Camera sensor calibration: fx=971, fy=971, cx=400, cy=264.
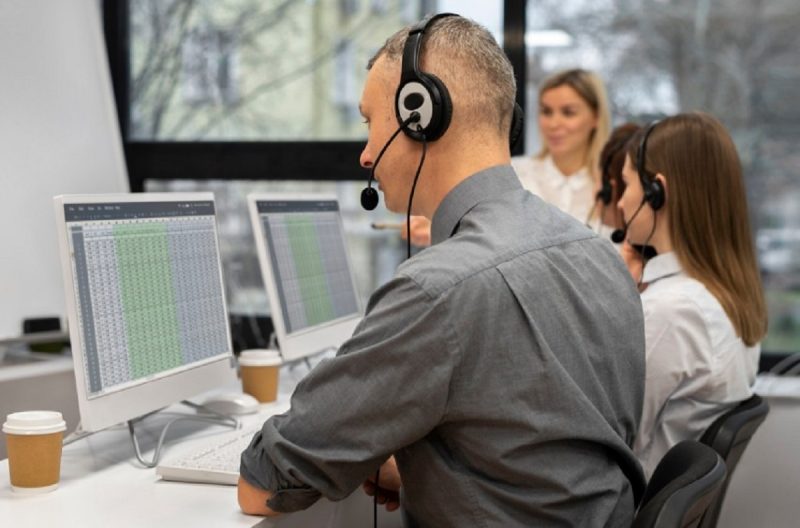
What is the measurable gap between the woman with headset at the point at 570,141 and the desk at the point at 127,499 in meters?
1.47

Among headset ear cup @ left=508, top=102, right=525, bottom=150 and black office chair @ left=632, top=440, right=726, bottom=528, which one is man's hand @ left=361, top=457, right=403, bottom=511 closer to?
black office chair @ left=632, top=440, right=726, bottom=528

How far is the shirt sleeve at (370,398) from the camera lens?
3.74ft

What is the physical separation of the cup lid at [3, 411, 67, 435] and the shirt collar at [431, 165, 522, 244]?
0.66m

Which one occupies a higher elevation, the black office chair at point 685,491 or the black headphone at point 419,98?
the black headphone at point 419,98

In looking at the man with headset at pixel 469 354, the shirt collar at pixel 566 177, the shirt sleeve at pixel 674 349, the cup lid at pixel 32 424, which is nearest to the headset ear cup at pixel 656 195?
the shirt sleeve at pixel 674 349

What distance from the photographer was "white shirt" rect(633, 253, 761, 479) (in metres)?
1.82

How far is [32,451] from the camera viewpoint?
4.76 feet

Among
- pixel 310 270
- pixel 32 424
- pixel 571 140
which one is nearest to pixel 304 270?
pixel 310 270

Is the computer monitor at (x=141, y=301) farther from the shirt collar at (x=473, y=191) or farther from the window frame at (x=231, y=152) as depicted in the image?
the window frame at (x=231, y=152)

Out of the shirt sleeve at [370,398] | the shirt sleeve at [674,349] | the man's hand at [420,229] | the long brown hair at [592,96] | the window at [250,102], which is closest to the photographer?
the shirt sleeve at [370,398]

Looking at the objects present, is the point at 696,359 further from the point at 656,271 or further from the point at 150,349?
the point at 150,349

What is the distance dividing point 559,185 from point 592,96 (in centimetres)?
29

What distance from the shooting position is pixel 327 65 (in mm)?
3359

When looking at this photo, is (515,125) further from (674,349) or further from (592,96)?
(592,96)
